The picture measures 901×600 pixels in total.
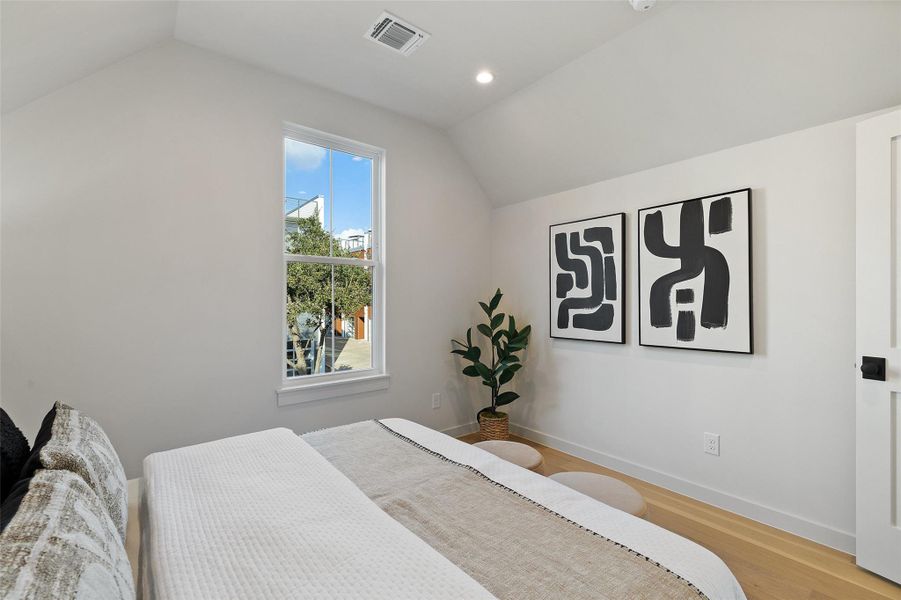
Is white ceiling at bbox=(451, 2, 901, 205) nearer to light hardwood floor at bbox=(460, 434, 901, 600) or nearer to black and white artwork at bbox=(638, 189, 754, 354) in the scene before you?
black and white artwork at bbox=(638, 189, 754, 354)

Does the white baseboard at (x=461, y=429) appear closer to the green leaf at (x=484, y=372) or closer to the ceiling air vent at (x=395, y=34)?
the green leaf at (x=484, y=372)

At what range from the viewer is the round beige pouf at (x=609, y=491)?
1675 mm

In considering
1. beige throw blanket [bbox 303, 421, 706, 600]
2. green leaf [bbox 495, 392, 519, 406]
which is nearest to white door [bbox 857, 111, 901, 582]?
beige throw blanket [bbox 303, 421, 706, 600]

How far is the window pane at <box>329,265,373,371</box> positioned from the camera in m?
3.15

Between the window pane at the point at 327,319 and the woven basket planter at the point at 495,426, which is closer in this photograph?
the window pane at the point at 327,319

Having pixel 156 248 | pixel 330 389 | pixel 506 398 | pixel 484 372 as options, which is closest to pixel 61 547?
pixel 156 248

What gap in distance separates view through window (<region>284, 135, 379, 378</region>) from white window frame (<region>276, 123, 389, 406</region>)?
0.05ft

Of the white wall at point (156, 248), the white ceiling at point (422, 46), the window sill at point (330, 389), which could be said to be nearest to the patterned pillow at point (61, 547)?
the white wall at point (156, 248)

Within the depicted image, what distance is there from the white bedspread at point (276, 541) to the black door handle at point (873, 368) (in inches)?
81.1

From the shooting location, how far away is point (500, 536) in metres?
1.15

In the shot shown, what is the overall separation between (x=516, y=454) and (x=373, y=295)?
1712 mm

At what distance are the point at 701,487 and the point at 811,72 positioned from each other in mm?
2345

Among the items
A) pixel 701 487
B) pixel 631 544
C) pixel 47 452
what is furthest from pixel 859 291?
pixel 47 452

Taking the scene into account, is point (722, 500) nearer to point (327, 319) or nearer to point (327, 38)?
point (327, 319)
